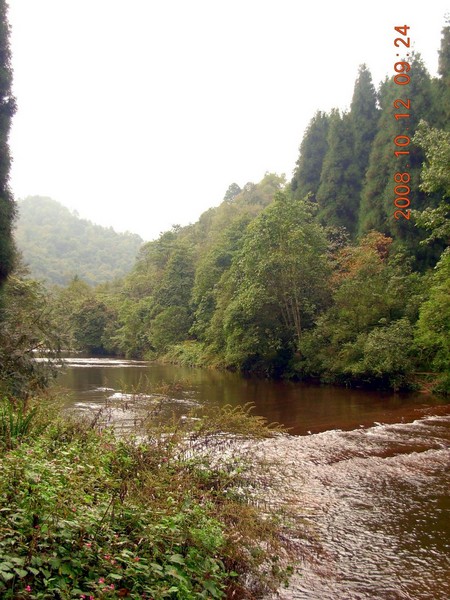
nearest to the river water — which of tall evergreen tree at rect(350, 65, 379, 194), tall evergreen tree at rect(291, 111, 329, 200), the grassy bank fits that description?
the grassy bank

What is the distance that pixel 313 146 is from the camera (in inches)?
1754

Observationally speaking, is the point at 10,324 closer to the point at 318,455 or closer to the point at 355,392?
the point at 318,455

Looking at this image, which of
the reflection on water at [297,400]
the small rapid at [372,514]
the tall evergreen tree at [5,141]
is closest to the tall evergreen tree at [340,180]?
the reflection on water at [297,400]

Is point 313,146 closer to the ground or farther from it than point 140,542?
farther from it

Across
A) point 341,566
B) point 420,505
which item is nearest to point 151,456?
point 341,566

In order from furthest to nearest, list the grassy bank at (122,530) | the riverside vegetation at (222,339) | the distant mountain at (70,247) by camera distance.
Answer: the distant mountain at (70,247) → the riverside vegetation at (222,339) → the grassy bank at (122,530)

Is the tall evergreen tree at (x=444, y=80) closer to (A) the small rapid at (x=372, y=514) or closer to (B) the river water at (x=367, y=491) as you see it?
(B) the river water at (x=367, y=491)

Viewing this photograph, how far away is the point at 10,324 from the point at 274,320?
19060 mm

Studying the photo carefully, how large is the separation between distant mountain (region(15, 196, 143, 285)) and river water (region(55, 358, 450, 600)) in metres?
109

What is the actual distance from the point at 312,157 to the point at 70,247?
12523 cm

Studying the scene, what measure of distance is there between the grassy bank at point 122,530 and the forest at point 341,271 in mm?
8258

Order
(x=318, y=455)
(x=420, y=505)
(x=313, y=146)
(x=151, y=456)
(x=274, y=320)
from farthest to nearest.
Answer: (x=313, y=146)
(x=274, y=320)
(x=318, y=455)
(x=420, y=505)
(x=151, y=456)

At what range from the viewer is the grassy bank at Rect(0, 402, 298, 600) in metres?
3.48

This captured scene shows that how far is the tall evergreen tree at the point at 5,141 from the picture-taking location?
14906 mm
